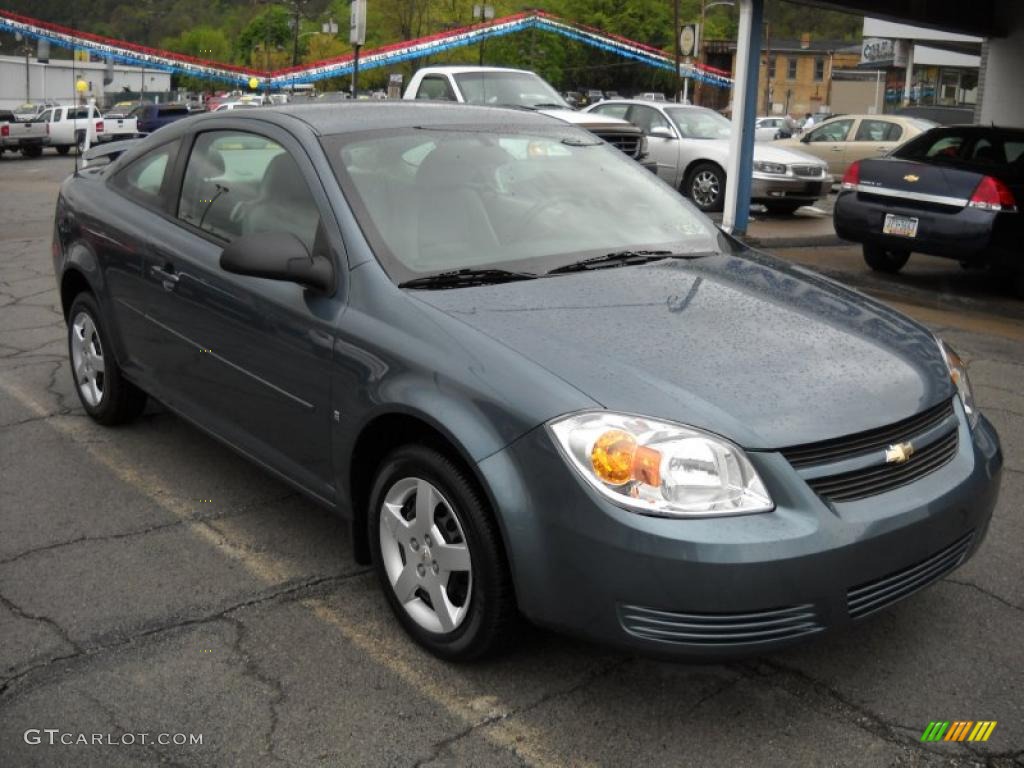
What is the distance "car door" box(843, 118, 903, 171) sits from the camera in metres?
19.3

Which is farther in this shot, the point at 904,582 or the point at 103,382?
the point at 103,382

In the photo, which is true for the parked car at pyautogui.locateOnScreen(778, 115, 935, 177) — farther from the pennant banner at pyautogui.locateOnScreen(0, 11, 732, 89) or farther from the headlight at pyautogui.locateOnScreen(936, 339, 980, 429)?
the pennant banner at pyautogui.locateOnScreen(0, 11, 732, 89)

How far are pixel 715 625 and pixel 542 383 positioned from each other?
2.44 ft

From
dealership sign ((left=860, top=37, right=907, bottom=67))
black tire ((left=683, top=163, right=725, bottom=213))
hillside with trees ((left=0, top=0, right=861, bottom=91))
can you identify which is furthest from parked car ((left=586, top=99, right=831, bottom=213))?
hillside with trees ((left=0, top=0, right=861, bottom=91))

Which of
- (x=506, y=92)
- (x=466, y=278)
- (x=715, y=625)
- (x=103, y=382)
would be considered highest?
(x=506, y=92)

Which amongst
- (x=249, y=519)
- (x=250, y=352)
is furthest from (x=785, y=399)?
(x=249, y=519)

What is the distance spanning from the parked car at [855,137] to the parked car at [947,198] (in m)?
9.77

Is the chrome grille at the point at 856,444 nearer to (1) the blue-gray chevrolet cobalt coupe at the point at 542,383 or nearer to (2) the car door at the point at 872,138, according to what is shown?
(1) the blue-gray chevrolet cobalt coupe at the point at 542,383

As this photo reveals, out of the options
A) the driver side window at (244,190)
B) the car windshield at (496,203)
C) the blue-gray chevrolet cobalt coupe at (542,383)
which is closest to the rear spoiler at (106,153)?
the blue-gray chevrolet cobalt coupe at (542,383)

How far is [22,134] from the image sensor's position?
106 feet

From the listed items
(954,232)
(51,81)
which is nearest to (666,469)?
(954,232)

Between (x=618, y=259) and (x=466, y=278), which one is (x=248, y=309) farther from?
(x=618, y=259)

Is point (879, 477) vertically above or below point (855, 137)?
below

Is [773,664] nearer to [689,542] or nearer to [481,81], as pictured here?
[689,542]
